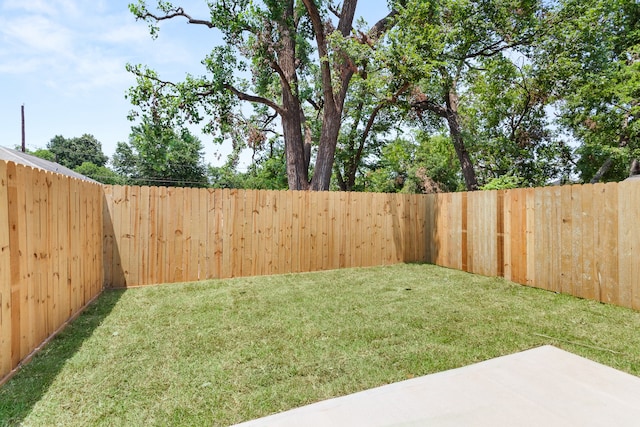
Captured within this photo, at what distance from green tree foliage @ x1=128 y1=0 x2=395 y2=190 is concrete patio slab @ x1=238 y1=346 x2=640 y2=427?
21.3 feet

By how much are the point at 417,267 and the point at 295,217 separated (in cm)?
265

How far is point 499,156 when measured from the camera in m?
12.4

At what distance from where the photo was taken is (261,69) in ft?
28.1

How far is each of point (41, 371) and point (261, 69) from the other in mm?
8080

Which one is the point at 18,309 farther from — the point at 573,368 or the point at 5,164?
the point at 573,368

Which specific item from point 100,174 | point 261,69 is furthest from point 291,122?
point 100,174

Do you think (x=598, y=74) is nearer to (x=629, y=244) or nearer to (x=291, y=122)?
(x=629, y=244)

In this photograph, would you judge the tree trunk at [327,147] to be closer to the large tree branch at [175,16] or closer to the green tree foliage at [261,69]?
the green tree foliage at [261,69]

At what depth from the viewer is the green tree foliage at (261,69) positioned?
26.1 ft

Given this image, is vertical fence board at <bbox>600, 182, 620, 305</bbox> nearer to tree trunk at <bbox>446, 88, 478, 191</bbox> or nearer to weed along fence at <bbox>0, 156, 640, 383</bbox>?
weed along fence at <bbox>0, 156, 640, 383</bbox>

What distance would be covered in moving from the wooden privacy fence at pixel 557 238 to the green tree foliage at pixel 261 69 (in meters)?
3.89

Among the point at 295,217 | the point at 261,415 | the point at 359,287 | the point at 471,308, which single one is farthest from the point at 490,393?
the point at 295,217

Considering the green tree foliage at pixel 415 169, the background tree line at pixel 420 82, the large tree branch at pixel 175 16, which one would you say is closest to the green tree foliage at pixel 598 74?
the background tree line at pixel 420 82

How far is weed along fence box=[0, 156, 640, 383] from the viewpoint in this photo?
2.48 metres
